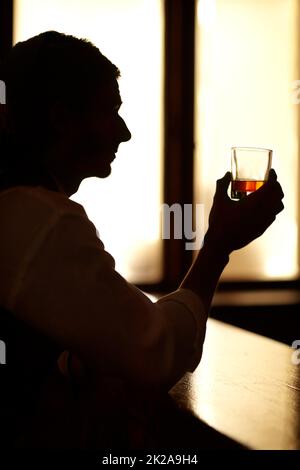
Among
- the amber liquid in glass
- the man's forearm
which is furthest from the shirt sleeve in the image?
the amber liquid in glass

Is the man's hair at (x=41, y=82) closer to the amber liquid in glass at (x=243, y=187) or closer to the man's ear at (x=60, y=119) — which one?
the man's ear at (x=60, y=119)

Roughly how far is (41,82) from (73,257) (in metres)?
0.25

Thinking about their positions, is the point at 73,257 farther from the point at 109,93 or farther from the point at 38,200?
the point at 109,93

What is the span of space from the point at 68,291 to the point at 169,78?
11.7 ft

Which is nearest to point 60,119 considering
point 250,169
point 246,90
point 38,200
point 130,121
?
point 38,200

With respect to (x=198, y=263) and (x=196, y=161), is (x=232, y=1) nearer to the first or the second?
(x=196, y=161)

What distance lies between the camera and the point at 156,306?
29.8 inches

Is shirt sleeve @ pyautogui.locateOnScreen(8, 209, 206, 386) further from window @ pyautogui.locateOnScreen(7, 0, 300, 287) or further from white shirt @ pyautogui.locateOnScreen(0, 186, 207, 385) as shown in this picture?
window @ pyautogui.locateOnScreen(7, 0, 300, 287)

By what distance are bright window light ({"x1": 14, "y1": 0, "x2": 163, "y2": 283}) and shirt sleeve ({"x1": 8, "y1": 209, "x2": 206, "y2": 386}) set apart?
10.3 ft

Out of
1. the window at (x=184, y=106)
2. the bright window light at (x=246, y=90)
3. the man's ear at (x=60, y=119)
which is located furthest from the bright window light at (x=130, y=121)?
the man's ear at (x=60, y=119)

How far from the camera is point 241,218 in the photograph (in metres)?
0.88

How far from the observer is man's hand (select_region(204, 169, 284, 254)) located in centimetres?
88

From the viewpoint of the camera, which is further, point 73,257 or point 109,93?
point 109,93
